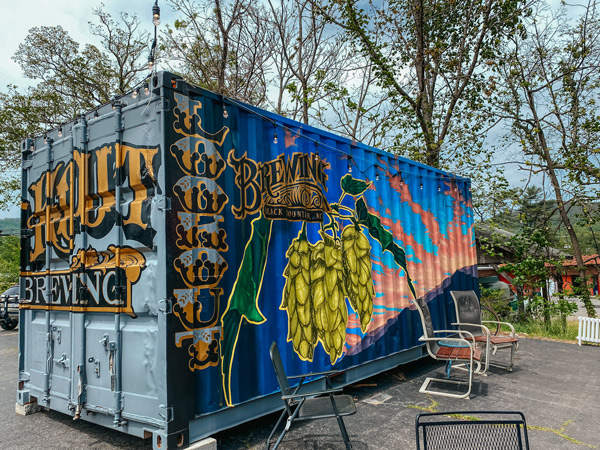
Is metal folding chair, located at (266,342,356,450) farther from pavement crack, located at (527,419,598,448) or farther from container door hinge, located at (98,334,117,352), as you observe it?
pavement crack, located at (527,419,598,448)

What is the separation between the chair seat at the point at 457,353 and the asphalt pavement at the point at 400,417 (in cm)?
43

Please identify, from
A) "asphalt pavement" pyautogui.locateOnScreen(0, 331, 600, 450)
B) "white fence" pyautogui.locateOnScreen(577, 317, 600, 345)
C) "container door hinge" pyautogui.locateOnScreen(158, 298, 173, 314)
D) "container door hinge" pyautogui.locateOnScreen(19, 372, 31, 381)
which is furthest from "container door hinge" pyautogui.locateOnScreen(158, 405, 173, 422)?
"white fence" pyautogui.locateOnScreen(577, 317, 600, 345)

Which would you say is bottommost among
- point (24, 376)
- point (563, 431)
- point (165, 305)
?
point (563, 431)

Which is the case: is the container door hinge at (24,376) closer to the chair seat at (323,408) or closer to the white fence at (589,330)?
the chair seat at (323,408)

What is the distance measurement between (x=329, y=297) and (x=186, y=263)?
184 cm

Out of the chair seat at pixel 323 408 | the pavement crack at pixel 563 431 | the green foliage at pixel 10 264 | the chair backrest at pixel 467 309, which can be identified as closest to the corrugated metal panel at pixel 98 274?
the chair seat at pixel 323 408

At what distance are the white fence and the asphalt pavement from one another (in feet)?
6.43

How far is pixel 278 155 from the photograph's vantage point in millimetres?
4098

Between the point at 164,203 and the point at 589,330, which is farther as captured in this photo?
the point at 589,330

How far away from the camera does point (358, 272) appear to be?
4949mm

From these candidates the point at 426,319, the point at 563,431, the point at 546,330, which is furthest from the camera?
→ the point at 546,330

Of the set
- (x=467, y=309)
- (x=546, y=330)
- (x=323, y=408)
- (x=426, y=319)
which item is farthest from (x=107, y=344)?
(x=546, y=330)

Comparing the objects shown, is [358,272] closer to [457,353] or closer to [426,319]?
[426,319]

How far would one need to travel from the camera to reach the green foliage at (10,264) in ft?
54.2
